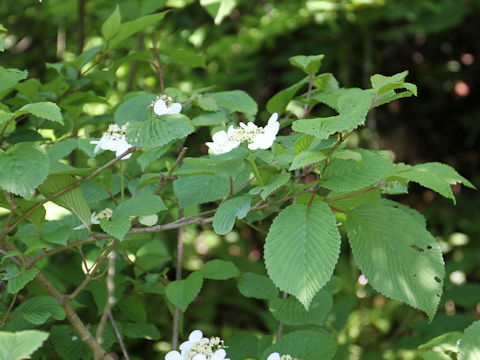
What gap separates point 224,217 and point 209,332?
2354mm

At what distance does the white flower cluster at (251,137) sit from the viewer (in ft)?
2.92

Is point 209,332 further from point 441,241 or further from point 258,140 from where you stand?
point 258,140

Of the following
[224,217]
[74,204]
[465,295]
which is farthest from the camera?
[465,295]

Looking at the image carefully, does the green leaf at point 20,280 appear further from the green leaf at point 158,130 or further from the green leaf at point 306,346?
the green leaf at point 306,346

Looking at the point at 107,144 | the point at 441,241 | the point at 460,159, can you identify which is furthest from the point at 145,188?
the point at 460,159

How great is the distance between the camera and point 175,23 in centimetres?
288

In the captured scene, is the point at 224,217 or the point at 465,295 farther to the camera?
the point at 465,295

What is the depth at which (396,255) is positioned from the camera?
91 centimetres

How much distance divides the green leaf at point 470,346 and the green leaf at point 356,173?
291mm

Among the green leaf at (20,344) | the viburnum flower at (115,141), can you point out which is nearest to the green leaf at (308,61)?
the viburnum flower at (115,141)

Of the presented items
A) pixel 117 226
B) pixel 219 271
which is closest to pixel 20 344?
pixel 117 226

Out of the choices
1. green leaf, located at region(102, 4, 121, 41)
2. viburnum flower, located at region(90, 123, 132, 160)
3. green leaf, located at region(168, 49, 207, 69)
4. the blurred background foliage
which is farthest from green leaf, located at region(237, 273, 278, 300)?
the blurred background foliage

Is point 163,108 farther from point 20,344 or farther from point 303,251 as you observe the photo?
point 20,344

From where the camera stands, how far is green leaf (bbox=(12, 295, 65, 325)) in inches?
37.9
